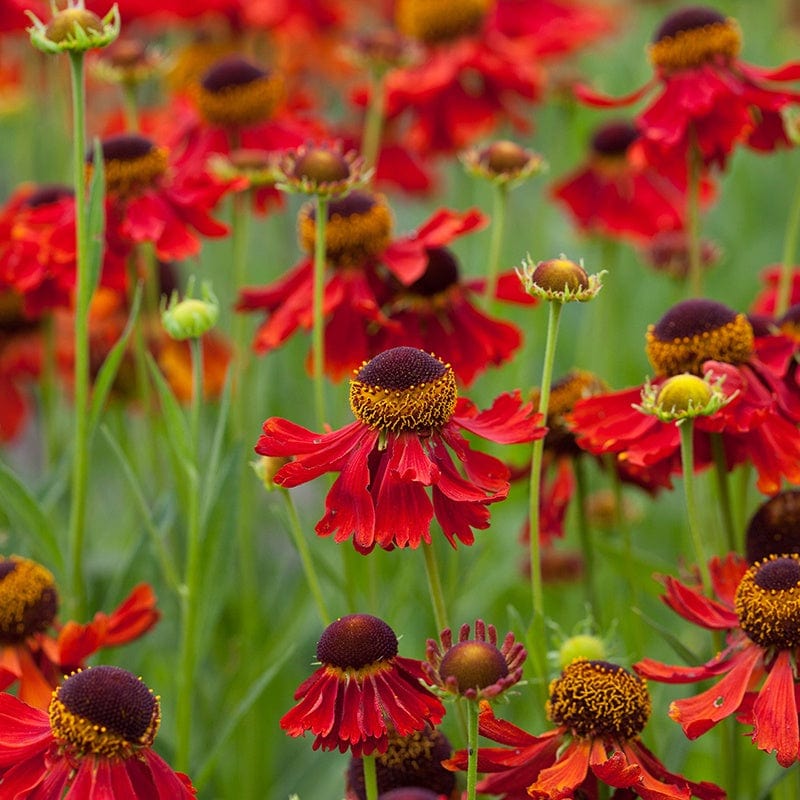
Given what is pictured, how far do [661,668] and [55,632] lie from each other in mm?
440

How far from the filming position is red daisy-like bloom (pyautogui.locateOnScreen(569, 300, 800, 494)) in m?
0.98

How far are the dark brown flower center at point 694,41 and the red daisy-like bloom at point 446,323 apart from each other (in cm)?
24

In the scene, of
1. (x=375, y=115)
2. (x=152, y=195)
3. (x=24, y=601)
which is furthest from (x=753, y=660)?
(x=375, y=115)

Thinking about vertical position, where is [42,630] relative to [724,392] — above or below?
below

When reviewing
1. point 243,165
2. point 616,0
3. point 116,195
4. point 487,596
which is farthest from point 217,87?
point 616,0

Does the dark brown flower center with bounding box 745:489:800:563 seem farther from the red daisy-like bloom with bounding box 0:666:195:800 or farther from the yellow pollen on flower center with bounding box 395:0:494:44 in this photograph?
the yellow pollen on flower center with bounding box 395:0:494:44

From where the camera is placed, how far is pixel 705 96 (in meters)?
1.23

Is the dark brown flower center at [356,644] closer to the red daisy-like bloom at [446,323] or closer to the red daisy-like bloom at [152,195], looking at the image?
the red daisy-like bloom at [446,323]

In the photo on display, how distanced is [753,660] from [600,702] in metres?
0.11

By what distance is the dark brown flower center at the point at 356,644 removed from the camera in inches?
31.9

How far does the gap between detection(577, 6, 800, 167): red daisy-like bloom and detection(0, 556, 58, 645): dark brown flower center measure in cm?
59

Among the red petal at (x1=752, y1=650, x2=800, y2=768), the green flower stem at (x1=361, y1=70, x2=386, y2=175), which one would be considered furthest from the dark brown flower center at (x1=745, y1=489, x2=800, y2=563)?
the green flower stem at (x1=361, y1=70, x2=386, y2=175)

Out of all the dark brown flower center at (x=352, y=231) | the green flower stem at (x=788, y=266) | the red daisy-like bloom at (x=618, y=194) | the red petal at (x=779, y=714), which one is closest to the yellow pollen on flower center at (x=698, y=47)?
the green flower stem at (x=788, y=266)

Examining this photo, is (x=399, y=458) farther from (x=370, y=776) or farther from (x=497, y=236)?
(x=497, y=236)
